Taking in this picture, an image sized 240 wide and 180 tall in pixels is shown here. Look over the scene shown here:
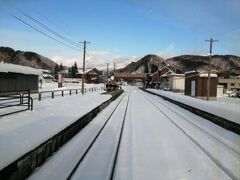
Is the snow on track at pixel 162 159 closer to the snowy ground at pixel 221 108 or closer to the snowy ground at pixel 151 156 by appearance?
the snowy ground at pixel 151 156

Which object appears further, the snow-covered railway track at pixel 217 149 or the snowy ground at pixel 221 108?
the snowy ground at pixel 221 108

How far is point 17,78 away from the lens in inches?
1928

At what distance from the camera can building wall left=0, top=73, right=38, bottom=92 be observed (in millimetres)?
45125

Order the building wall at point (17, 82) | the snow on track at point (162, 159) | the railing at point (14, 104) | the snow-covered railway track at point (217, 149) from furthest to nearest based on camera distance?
the building wall at point (17, 82), the railing at point (14, 104), the snow-covered railway track at point (217, 149), the snow on track at point (162, 159)

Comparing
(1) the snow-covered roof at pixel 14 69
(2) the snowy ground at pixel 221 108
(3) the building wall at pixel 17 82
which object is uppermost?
(1) the snow-covered roof at pixel 14 69

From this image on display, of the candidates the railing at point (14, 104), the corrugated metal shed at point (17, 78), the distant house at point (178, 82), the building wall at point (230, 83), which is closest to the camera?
the railing at point (14, 104)

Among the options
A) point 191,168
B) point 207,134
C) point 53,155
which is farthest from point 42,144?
point 207,134

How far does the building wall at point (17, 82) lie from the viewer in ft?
148

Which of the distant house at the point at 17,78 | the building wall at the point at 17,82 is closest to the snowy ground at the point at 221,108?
the distant house at the point at 17,78

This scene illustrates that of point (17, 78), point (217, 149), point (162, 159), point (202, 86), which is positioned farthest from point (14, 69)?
point (162, 159)

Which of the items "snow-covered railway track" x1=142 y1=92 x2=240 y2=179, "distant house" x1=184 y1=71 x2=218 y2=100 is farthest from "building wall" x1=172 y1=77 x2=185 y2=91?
"snow-covered railway track" x1=142 y1=92 x2=240 y2=179

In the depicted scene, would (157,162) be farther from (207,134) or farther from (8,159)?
(207,134)

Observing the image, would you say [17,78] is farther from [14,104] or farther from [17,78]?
[14,104]

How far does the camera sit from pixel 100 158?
1178 centimetres
